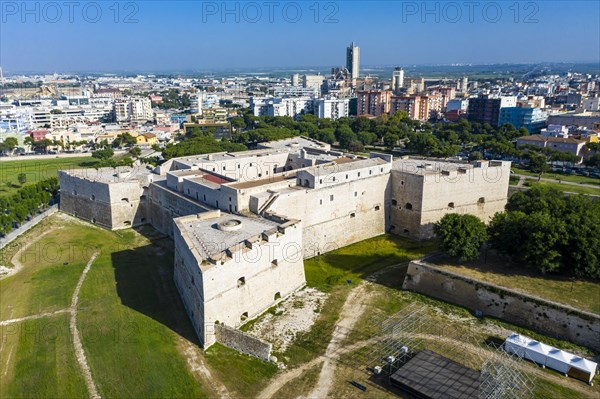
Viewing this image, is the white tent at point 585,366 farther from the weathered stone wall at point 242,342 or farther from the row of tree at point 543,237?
the weathered stone wall at point 242,342

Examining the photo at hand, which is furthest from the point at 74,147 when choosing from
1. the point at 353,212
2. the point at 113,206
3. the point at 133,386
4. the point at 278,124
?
the point at 133,386

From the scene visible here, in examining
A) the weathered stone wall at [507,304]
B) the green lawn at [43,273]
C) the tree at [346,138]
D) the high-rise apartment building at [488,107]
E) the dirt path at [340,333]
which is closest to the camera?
the dirt path at [340,333]

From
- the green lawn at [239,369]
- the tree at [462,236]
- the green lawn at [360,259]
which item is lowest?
the green lawn at [239,369]

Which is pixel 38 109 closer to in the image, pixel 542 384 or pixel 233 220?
pixel 233 220

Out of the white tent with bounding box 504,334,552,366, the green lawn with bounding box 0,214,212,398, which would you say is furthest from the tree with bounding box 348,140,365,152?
the white tent with bounding box 504,334,552,366

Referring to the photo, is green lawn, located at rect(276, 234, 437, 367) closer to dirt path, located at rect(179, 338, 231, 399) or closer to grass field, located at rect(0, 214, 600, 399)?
grass field, located at rect(0, 214, 600, 399)

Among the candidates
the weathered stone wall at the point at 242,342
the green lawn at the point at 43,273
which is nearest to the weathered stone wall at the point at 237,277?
the weathered stone wall at the point at 242,342

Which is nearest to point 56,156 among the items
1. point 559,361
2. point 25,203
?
point 25,203
